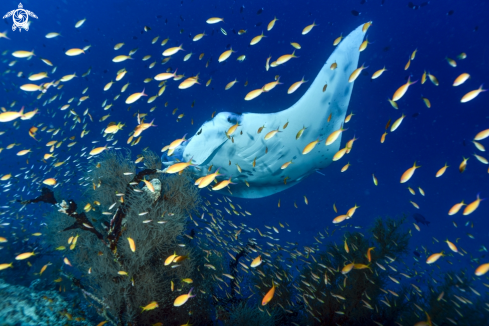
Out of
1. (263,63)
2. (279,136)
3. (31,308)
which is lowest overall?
(31,308)

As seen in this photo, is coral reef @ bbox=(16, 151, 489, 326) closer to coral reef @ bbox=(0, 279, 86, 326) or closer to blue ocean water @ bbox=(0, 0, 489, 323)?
coral reef @ bbox=(0, 279, 86, 326)

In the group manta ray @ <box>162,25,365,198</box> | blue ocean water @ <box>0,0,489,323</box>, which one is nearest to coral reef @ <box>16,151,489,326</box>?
manta ray @ <box>162,25,365,198</box>

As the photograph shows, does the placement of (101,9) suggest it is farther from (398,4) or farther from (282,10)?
(398,4)

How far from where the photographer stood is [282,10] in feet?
47.9

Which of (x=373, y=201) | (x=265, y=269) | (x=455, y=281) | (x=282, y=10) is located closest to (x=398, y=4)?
(x=282, y=10)

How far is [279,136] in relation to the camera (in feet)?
17.4

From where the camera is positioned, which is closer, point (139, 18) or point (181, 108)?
point (139, 18)

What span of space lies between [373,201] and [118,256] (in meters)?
40.9

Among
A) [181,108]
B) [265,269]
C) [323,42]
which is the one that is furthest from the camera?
[181,108]

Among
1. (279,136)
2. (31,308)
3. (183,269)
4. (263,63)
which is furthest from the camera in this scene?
(263,63)

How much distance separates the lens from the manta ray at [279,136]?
4.23 m

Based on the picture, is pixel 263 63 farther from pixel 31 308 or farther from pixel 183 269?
pixel 31 308

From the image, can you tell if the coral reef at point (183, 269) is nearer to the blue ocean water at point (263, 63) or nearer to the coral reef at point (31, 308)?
the coral reef at point (31, 308)

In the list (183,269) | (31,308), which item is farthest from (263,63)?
(31,308)
